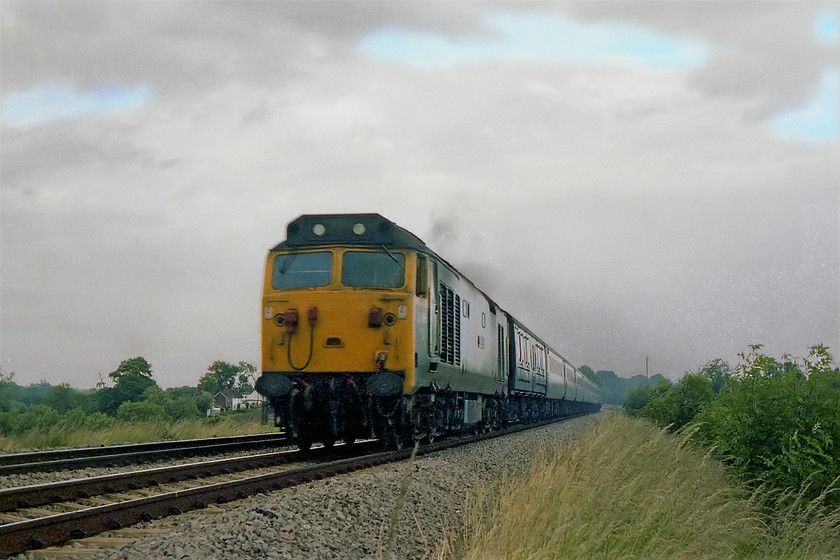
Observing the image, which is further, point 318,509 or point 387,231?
point 387,231

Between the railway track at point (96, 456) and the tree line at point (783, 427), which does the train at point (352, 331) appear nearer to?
the railway track at point (96, 456)

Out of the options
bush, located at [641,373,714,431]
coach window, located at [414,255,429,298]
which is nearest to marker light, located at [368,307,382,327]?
coach window, located at [414,255,429,298]

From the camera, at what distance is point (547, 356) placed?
3328cm

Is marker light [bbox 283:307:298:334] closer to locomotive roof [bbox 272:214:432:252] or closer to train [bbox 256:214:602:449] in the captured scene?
train [bbox 256:214:602:449]

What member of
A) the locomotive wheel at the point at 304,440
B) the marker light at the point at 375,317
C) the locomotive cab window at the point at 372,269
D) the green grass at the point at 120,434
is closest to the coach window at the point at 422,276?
the locomotive cab window at the point at 372,269

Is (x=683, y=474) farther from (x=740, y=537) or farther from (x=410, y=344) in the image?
(x=410, y=344)

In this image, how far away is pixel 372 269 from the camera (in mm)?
12219

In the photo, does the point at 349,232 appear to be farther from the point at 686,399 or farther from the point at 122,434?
the point at 686,399

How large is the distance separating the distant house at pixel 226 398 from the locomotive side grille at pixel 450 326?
91777mm

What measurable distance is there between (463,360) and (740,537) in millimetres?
8711

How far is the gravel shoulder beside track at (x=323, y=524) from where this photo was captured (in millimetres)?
5570

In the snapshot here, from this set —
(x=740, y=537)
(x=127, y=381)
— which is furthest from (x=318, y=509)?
(x=127, y=381)

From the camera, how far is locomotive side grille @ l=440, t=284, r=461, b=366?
13852 mm

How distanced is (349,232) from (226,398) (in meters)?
97.7
